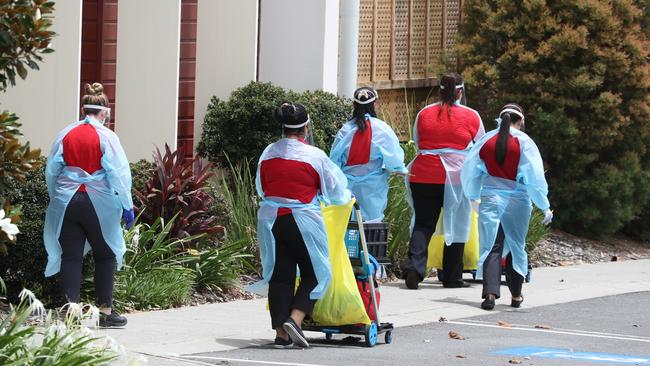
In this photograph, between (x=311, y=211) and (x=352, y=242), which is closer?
(x=311, y=211)

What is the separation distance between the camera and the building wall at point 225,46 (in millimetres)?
15477

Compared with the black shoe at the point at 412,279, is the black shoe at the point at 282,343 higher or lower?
higher

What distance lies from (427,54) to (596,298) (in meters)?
6.31

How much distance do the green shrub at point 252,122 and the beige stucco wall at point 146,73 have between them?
86cm

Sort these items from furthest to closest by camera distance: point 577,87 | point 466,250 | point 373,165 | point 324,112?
point 577,87
point 324,112
point 466,250
point 373,165

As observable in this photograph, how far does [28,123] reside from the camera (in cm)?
1255

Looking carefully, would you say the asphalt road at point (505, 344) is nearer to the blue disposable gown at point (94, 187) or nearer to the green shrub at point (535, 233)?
the blue disposable gown at point (94, 187)

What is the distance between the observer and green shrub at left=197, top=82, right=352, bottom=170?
575 inches

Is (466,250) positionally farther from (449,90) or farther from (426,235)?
(449,90)

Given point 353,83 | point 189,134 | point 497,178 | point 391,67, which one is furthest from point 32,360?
point 391,67

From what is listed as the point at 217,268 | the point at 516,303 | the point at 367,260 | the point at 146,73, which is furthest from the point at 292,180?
the point at 146,73

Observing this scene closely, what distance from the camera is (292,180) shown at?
9469 mm

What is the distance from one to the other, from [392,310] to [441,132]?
2097 millimetres

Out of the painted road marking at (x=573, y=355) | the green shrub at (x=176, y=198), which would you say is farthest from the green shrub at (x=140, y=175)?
the painted road marking at (x=573, y=355)
